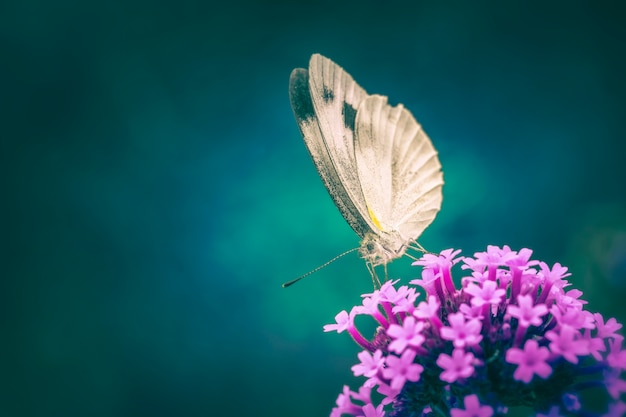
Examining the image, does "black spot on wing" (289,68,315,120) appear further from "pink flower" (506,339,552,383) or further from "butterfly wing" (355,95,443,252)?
"pink flower" (506,339,552,383)

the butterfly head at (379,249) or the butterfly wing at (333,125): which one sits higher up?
the butterfly wing at (333,125)

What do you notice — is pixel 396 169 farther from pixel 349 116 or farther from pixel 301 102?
pixel 301 102

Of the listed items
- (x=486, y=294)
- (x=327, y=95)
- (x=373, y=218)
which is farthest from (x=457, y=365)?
(x=327, y=95)

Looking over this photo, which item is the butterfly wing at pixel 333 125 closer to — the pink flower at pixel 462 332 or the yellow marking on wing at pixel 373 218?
the yellow marking on wing at pixel 373 218

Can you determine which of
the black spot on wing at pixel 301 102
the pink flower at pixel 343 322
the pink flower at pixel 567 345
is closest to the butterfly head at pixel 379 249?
the pink flower at pixel 343 322

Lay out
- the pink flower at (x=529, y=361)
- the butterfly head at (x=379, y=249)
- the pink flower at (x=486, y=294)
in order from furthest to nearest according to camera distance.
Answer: the butterfly head at (x=379, y=249) → the pink flower at (x=486, y=294) → the pink flower at (x=529, y=361)

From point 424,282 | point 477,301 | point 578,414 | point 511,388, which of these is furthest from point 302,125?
point 578,414
